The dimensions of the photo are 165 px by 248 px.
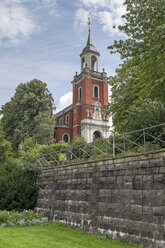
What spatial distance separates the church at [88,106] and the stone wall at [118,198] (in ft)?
96.4

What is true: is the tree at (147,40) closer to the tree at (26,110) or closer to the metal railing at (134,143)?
the metal railing at (134,143)

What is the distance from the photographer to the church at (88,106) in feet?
135

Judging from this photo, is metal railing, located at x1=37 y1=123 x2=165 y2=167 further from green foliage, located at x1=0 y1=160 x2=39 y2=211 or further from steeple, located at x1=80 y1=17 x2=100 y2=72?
steeple, located at x1=80 y1=17 x2=100 y2=72

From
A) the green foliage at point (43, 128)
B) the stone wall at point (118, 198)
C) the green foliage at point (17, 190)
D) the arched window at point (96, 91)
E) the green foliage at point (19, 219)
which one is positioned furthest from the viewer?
the arched window at point (96, 91)

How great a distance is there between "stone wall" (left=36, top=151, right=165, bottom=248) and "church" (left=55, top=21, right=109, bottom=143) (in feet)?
96.4

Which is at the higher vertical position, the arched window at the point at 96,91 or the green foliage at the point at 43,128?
the arched window at the point at 96,91

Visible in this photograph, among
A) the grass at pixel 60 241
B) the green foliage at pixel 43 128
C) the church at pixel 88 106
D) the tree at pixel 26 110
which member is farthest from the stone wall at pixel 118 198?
the church at pixel 88 106

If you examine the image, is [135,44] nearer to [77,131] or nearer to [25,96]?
[25,96]

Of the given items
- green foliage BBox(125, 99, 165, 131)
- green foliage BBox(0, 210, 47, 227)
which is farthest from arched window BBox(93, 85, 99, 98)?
green foliage BBox(0, 210, 47, 227)

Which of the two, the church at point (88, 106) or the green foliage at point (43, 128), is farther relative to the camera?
the church at point (88, 106)

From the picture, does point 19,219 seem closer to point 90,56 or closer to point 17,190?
point 17,190

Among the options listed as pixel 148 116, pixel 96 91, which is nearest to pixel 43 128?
pixel 96 91

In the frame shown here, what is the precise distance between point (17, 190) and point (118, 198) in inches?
285

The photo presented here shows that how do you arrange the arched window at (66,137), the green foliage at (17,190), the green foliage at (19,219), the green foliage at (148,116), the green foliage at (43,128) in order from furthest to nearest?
the arched window at (66,137) < the green foliage at (43,128) < the green foliage at (17,190) < the green foliage at (19,219) < the green foliage at (148,116)
